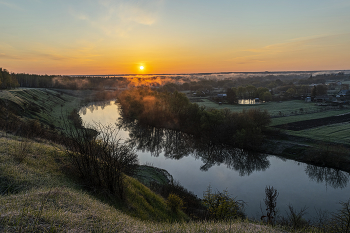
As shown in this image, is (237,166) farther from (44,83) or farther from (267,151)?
(44,83)

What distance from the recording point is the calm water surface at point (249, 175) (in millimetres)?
20750

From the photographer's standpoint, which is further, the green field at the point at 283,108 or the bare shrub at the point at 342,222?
the green field at the point at 283,108

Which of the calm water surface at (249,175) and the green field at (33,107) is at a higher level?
the green field at (33,107)

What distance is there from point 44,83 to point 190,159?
393ft

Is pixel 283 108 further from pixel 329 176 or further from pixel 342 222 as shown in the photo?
pixel 342 222

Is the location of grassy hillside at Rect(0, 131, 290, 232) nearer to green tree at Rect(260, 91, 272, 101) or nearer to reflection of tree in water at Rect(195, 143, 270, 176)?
reflection of tree in water at Rect(195, 143, 270, 176)

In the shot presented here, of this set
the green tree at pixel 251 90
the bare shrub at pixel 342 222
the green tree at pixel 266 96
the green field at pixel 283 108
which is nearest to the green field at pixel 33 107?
the bare shrub at pixel 342 222

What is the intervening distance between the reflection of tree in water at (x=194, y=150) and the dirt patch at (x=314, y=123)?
15392mm

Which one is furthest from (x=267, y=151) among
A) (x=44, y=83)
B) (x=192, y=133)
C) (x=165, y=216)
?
(x=44, y=83)

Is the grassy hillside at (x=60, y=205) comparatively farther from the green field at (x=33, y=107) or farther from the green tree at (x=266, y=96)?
the green tree at (x=266, y=96)

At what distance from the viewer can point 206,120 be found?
134 ft

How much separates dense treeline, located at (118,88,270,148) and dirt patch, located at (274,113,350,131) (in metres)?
7.98

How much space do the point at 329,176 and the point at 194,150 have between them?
19.4 m

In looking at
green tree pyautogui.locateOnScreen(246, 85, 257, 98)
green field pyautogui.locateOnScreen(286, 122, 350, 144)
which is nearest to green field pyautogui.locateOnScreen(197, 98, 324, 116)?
green field pyautogui.locateOnScreen(286, 122, 350, 144)
